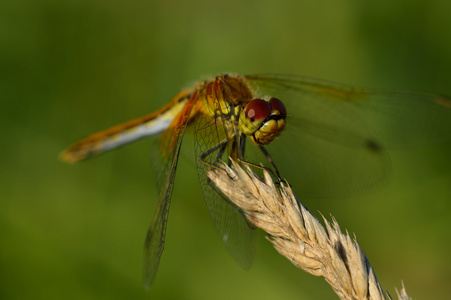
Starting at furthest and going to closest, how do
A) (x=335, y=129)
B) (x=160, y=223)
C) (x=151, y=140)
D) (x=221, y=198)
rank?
(x=151, y=140) < (x=335, y=129) < (x=221, y=198) < (x=160, y=223)

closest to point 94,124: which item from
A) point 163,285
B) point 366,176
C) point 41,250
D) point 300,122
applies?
point 41,250

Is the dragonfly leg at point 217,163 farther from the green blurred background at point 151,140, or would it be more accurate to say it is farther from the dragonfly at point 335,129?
the green blurred background at point 151,140

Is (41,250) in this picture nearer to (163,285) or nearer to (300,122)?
(163,285)

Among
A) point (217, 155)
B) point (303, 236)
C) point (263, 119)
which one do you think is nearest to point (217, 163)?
point (217, 155)

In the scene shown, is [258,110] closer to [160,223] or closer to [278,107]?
[278,107]

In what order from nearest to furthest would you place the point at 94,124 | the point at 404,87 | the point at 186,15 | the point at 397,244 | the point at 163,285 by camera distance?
the point at 163,285
the point at 397,244
the point at 404,87
the point at 94,124
the point at 186,15

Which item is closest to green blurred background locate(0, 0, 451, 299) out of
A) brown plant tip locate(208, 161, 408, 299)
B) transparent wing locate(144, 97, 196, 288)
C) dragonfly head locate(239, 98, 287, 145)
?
transparent wing locate(144, 97, 196, 288)

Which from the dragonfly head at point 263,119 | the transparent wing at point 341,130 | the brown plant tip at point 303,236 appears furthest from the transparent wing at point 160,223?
the transparent wing at point 341,130
